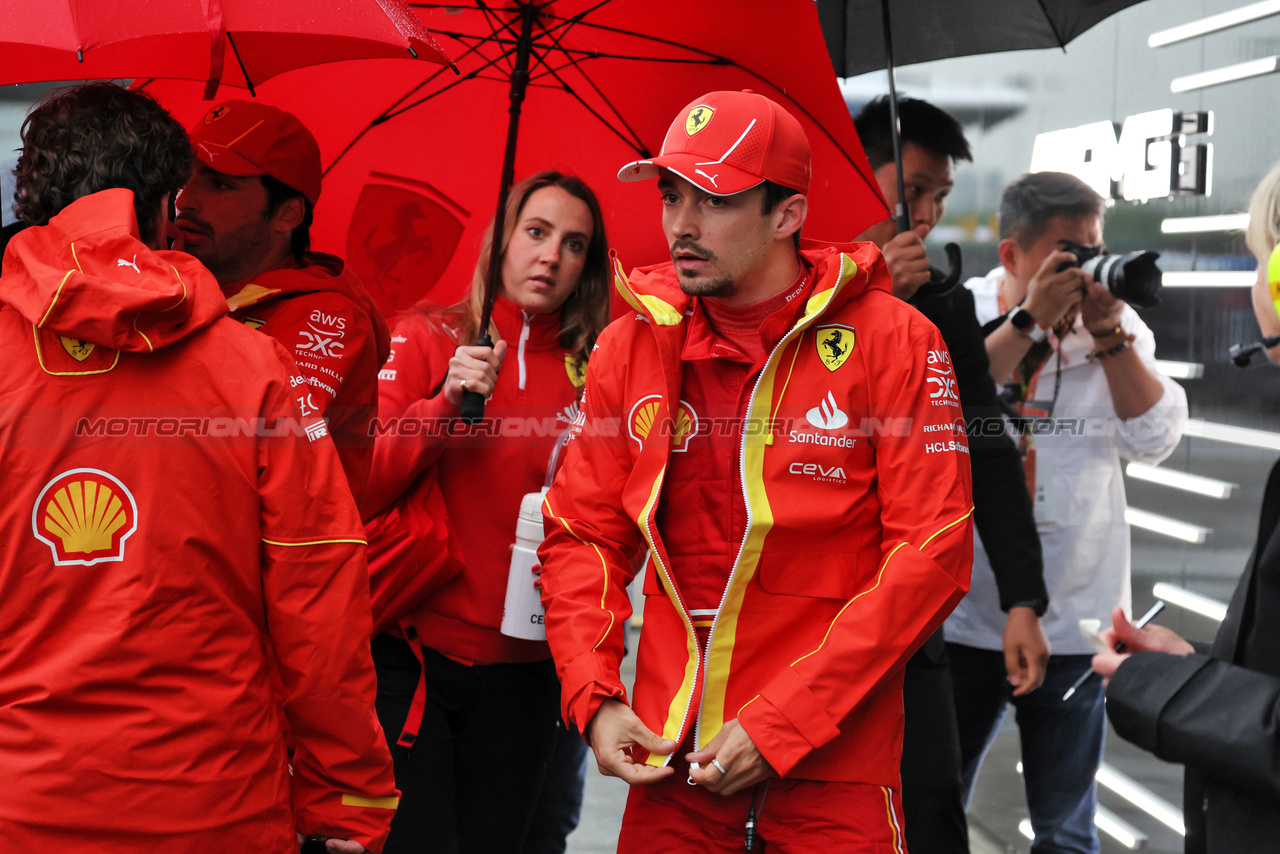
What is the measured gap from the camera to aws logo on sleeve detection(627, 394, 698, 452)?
260 cm

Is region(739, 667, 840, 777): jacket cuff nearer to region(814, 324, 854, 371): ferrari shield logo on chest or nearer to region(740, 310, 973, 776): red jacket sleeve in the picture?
region(740, 310, 973, 776): red jacket sleeve

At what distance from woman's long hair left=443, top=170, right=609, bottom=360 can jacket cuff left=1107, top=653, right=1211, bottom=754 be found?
5.84 feet

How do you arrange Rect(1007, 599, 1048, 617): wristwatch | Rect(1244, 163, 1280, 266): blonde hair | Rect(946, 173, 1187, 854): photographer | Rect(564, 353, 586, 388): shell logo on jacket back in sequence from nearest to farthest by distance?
Rect(1244, 163, 1280, 266): blonde hair → Rect(564, 353, 586, 388): shell logo on jacket back → Rect(1007, 599, 1048, 617): wristwatch → Rect(946, 173, 1187, 854): photographer

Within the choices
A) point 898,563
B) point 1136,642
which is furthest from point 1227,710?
point 898,563

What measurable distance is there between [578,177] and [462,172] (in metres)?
0.34

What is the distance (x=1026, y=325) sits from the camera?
4.12m

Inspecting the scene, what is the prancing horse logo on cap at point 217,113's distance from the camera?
2869 millimetres

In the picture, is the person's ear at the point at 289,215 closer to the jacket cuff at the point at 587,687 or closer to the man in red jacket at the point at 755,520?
the man in red jacket at the point at 755,520

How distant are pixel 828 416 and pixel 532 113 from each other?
5.09 feet

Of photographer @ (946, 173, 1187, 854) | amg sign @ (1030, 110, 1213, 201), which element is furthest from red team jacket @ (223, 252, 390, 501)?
amg sign @ (1030, 110, 1213, 201)

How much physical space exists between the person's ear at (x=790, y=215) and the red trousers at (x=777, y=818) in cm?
117

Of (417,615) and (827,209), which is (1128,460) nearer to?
(827,209)

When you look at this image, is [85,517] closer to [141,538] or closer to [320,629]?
[141,538]

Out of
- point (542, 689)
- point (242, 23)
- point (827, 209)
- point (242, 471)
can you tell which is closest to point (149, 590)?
point (242, 471)
